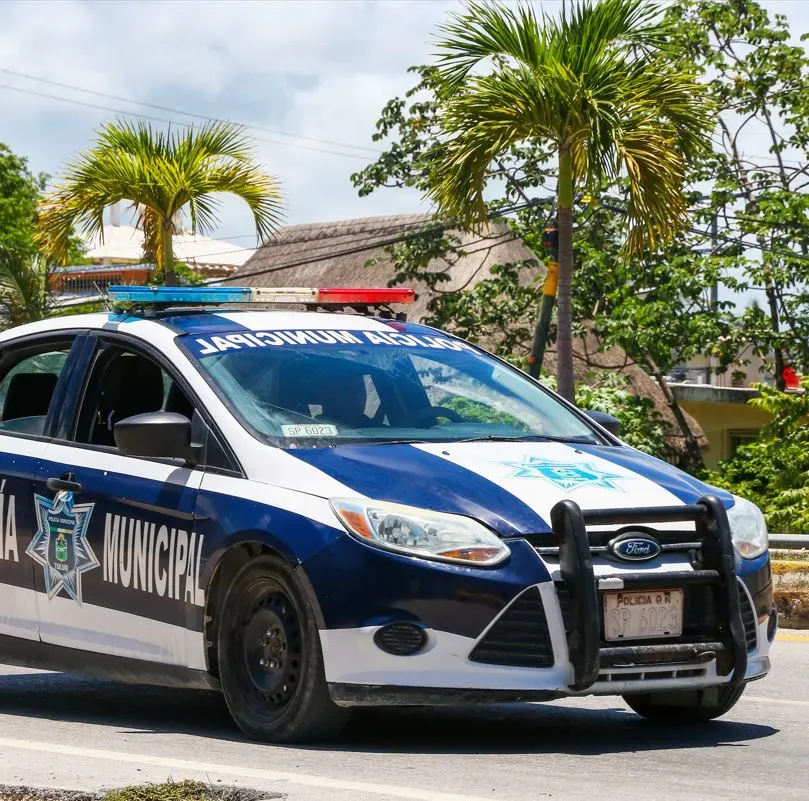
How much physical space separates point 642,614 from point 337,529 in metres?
1.14

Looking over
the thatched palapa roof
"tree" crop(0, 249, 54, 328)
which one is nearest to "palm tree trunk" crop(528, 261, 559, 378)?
the thatched palapa roof

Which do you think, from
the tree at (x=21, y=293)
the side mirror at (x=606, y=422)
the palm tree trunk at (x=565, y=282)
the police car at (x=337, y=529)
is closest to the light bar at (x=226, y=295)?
the police car at (x=337, y=529)

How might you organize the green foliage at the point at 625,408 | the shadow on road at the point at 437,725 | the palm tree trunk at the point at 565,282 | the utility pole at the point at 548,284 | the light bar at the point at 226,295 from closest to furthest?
the shadow on road at the point at 437,725
the light bar at the point at 226,295
the palm tree trunk at the point at 565,282
the utility pole at the point at 548,284
the green foliage at the point at 625,408

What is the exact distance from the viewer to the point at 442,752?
6.22 metres

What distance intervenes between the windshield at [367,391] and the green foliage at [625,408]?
14501 mm

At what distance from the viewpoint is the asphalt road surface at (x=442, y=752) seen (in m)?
5.47

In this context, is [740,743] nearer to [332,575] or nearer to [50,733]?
[332,575]

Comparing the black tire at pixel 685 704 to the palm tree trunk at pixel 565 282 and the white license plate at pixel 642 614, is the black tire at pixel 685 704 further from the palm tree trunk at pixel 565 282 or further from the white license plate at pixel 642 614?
the palm tree trunk at pixel 565 282

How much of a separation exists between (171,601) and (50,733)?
74 cm

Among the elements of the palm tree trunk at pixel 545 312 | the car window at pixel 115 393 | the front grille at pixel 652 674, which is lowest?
the front grille at pixel 652 674

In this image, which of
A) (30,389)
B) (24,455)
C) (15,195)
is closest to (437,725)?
(24,455)

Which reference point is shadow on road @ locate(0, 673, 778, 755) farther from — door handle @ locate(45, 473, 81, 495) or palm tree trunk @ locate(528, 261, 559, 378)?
palm tree trunk @ locate(528, 261, 559, 378)

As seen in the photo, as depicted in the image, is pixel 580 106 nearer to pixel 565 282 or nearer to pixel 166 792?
pixel 565 282

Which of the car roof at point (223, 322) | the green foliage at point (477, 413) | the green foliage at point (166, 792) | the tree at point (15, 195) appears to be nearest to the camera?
the green foliage at point (166, 792)
